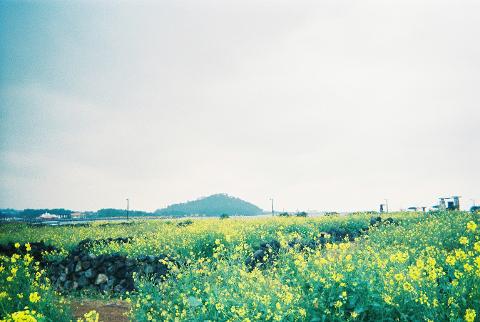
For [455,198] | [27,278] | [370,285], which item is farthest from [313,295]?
[455,198]

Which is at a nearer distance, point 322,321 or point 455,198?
point 322,321

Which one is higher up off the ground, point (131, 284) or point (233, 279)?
point (233, 279)

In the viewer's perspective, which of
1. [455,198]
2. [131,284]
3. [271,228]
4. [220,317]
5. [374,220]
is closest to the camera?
[220,317]

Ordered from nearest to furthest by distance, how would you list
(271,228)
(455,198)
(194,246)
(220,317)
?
(220,317), (194,246), (271,228), (455,198)

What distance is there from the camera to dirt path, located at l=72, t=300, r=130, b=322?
826cm

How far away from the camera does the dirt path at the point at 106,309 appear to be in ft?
27.1

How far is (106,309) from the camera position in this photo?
9.10 m

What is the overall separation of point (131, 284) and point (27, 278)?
441 centimetres

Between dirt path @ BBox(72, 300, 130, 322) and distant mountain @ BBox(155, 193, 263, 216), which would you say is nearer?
dirt path @ BBox(72, 300, 130, 322)

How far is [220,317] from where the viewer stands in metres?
5.63

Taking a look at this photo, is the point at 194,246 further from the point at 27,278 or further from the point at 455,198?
the point at 455,198

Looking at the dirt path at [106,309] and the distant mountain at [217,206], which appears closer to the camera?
the dirt path at [106,309]

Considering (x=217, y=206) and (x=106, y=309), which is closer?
(x=106, y=309)

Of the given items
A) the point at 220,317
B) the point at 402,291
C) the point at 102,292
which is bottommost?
the point at 102,292
